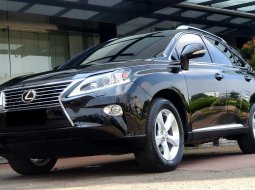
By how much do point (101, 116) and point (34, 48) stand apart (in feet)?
34.0

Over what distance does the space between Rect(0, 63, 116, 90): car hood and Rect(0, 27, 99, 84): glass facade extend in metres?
8.72

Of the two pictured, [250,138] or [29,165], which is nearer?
[29,165]

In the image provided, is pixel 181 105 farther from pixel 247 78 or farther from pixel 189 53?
pixel 247 78

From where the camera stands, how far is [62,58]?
16109mm

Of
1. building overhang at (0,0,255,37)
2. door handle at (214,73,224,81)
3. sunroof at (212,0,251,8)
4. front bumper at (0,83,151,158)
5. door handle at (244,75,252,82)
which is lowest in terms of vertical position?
front bumper at (0,83,151,158)

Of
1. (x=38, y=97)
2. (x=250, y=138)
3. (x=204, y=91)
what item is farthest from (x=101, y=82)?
(x=250, y=138)

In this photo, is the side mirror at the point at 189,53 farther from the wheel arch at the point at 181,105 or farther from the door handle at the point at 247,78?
the door handle at the point at 247,78

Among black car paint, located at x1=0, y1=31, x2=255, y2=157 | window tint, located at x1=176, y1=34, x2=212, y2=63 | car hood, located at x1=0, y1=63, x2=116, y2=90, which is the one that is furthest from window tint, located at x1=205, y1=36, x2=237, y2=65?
car hood, located at x1=0, y1=63, x2=116, y2=90

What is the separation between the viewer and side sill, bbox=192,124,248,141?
664cm

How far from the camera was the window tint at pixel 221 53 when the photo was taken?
7.81 meters

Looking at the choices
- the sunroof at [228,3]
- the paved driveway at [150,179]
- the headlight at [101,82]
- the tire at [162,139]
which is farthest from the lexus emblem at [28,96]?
the sunroof at [228,3]

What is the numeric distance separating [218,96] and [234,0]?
9649mm

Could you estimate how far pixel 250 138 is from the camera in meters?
8.03

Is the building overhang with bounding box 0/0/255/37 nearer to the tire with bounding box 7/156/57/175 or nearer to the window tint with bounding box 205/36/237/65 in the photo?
the window tint with bounding box 205/36/237/65
